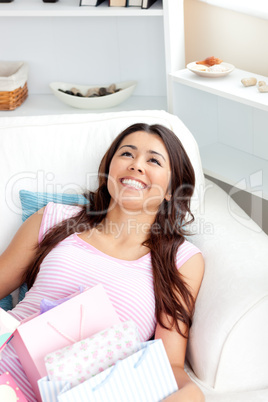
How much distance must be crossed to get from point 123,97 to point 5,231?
33.8 inches

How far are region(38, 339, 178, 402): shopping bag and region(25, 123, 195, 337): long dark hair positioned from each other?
0.96 ft

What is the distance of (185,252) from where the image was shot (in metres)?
1.59

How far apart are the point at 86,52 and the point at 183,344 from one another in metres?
1.49

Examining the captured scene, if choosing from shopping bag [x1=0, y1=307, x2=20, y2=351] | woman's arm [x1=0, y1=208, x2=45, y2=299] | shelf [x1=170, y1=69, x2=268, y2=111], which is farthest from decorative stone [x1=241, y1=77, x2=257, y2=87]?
shopping bag [x1=0, y1=307, x2=20, y2=351]

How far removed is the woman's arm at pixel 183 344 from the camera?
4.12 feet

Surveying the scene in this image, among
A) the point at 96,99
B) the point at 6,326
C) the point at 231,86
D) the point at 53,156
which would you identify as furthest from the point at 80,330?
the point at 96,99

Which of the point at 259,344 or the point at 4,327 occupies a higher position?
the point at 4,327

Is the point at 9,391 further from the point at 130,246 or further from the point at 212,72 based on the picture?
the point at 212,72

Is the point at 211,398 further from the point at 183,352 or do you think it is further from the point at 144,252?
the point at 144,252

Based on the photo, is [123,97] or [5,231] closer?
[5,231]

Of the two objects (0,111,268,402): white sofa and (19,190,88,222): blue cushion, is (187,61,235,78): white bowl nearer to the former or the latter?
(0,111,268,402): white sofa

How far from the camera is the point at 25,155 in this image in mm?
1816

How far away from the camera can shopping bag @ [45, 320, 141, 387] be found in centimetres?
117

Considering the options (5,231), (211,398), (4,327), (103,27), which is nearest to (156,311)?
(211,398)
